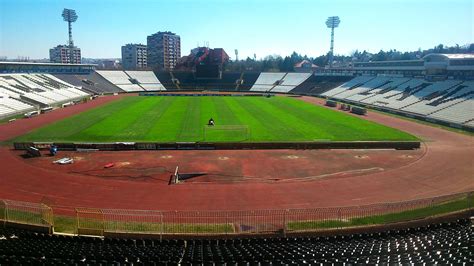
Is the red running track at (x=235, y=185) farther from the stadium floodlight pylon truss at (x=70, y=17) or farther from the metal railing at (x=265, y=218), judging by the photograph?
the stadium floodlight pylon truss at (x=70, y=17)

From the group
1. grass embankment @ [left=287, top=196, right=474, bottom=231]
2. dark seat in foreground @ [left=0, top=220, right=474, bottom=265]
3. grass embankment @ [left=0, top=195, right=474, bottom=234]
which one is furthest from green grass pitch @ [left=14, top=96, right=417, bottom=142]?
dark seat in foreground @ [left=0, top=220, right=474, bottom=265]

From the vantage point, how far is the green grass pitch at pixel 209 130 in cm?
4062

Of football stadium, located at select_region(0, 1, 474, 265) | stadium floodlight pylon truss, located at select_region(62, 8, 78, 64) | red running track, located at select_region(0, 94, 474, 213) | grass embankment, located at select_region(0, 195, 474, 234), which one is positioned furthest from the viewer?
stadium floodlight pylon truss, located at select_region(62, 8, 78, 64)

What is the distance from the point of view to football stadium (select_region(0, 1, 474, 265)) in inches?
595

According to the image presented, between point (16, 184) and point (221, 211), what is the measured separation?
15.0 meters

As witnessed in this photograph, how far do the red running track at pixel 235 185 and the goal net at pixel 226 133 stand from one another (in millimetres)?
5695

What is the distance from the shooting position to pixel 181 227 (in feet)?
60.6

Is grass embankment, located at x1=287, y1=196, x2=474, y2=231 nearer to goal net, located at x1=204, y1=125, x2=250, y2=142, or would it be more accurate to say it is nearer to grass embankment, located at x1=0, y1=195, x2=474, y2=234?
grass embankment, located at x1=0, y1=195, x2=474, y2=234

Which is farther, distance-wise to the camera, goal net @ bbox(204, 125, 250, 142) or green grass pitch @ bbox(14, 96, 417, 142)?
green grass pitch @ bbox(14, 96, 417, 142)

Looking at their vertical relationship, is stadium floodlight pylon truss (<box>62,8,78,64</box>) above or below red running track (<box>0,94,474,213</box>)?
above

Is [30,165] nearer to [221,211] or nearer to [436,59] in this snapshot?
[221,211]

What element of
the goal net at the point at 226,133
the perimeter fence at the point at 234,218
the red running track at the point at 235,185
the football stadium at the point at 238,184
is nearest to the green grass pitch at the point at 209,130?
the goal net at the point at 226,133

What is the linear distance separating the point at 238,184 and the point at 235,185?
1.02 feet

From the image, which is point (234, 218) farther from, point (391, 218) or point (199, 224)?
point (391, 218)
